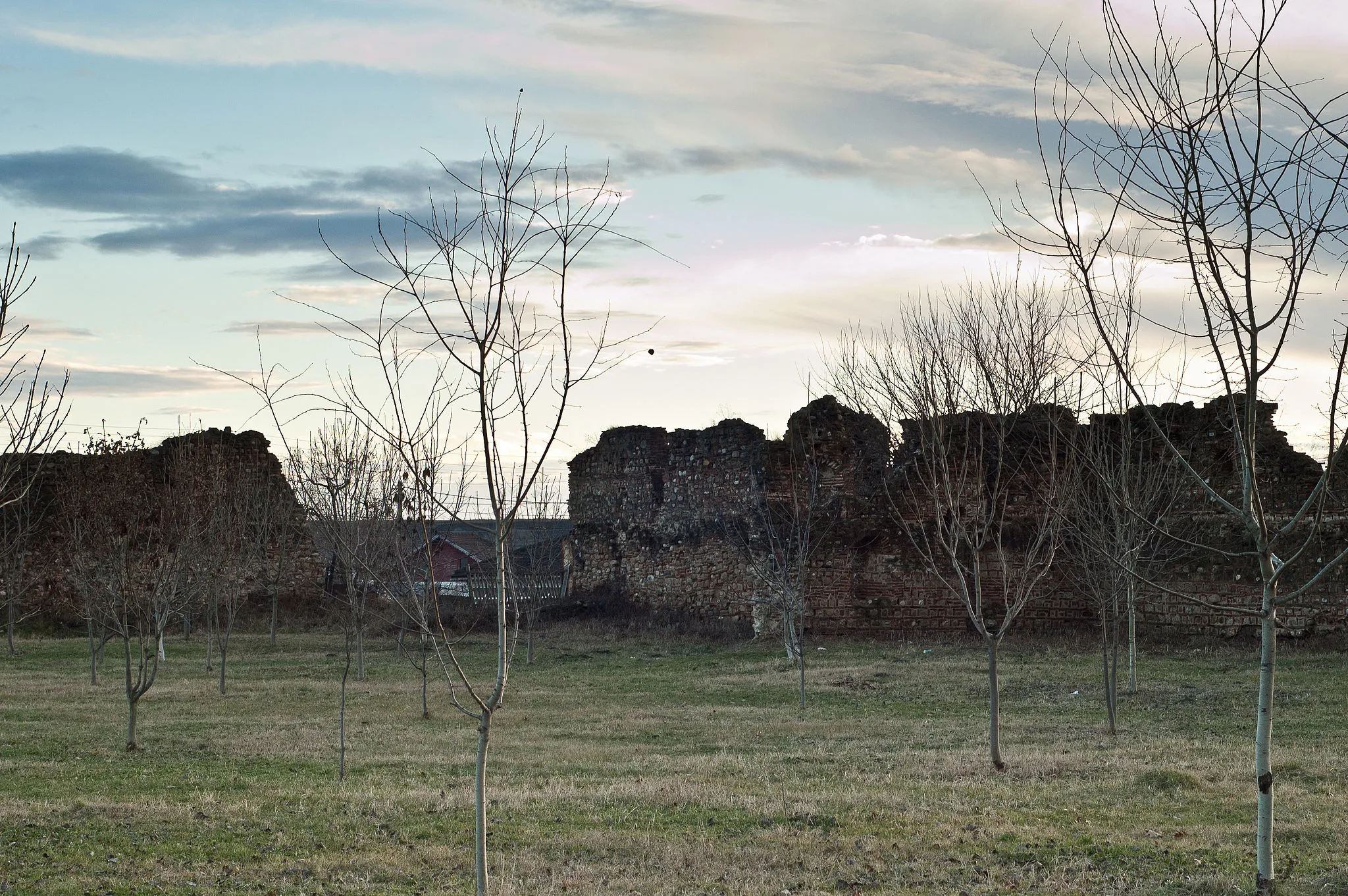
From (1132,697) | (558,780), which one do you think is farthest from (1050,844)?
(1132,697)

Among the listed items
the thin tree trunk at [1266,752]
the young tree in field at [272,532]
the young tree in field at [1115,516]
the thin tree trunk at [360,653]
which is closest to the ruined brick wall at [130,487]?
the young tree in field at [272,532]

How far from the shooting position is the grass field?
21.7 ft

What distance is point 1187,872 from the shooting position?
21.2 ft

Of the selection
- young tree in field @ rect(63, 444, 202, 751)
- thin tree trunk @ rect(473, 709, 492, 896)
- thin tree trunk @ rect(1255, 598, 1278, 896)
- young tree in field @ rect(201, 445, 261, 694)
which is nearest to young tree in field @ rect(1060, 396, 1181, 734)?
thin tree trunk @ rect(1255, 598, 1278, 896)

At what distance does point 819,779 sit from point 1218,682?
9442 mm

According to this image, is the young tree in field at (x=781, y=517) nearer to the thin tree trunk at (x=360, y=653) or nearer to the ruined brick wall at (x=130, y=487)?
the thin tree trunk at (x=360, y=653)

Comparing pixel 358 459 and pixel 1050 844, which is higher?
pixel 358 459

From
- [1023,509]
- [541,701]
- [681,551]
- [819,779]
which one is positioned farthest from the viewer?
[681,551]

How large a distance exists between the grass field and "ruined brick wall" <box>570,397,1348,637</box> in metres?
3.21

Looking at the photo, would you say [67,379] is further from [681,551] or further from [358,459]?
[681,551]

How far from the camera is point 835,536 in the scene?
25219 millimetres

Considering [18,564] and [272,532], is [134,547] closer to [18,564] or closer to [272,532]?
[18,564]

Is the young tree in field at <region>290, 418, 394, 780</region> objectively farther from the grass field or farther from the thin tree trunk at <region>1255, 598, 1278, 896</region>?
the thin tree trunk at <region>1255, 598, 1278, 896</region>

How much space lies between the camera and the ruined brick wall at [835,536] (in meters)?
21.5
